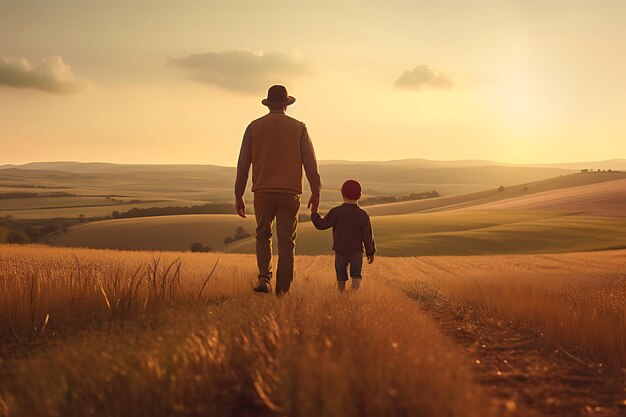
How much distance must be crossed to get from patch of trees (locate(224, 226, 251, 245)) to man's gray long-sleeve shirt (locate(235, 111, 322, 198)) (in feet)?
170

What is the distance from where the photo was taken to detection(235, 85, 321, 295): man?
25.7 feet

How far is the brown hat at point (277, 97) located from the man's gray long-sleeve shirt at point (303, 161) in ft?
1.38

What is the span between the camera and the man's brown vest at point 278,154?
7805 mm

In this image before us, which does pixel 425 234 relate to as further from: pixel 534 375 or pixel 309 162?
pixel 534 375

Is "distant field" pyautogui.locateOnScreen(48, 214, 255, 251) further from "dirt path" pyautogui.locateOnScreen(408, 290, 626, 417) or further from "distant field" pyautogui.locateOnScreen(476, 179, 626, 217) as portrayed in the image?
"dirt path" pyautogui.locateOnScreen(408, 290, 626, 417)

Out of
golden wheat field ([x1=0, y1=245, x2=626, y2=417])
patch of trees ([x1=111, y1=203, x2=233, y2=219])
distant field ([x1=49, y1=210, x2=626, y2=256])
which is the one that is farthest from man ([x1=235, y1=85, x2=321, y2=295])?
patch of trees ([x1=111, y1=203, x2=233, y2=219])

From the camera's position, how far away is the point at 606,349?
4820 mm

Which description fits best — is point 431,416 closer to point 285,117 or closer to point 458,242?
point 285,117

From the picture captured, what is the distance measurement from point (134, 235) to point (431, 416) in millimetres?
61149

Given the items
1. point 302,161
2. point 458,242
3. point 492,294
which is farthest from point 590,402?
point 458,242

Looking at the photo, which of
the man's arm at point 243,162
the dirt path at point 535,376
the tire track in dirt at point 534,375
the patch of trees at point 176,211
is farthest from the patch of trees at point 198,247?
the dirt path at point 535,376

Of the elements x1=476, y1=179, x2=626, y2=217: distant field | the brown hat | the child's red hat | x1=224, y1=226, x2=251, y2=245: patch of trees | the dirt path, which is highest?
the brown hat

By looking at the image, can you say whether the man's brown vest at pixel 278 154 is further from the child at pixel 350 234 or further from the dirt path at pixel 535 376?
the dirt path at pixel 535 376

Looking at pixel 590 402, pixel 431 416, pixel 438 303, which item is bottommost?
pixel 438 303
